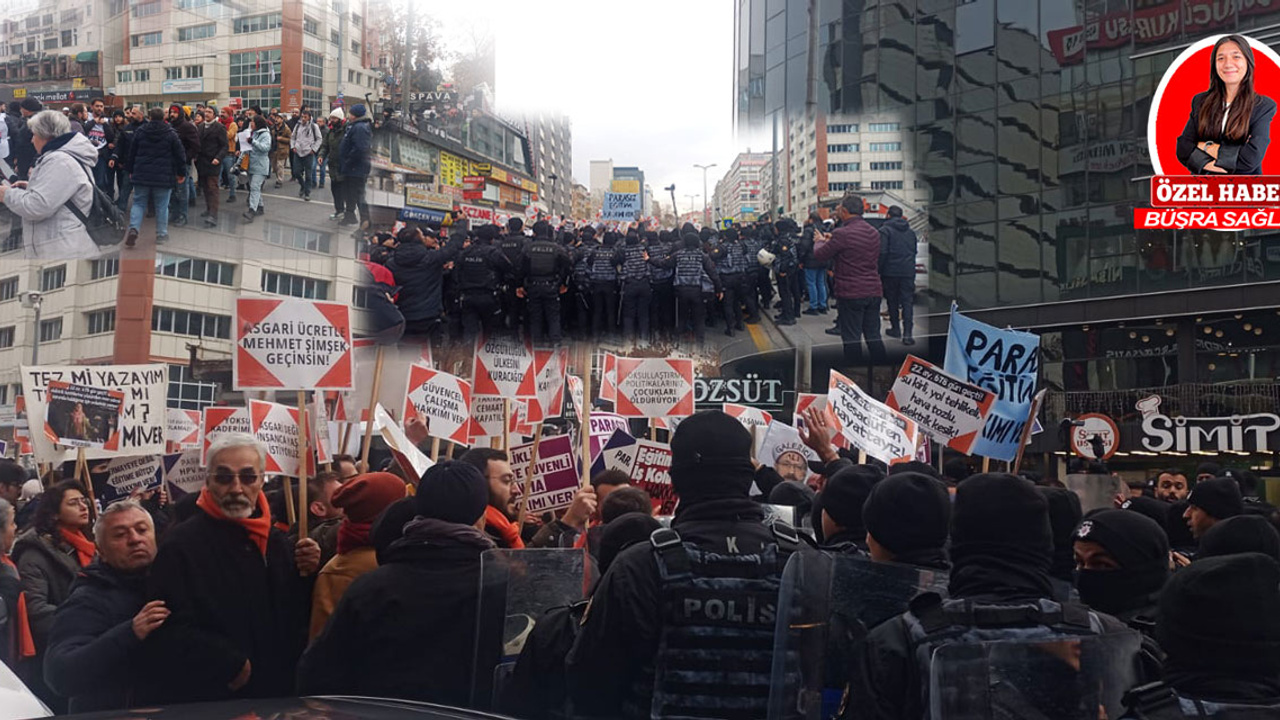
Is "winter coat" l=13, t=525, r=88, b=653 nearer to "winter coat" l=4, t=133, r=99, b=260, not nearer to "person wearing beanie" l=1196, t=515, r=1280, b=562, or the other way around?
"person wearing beanie" l=1196, t=515, r=1280, b=562

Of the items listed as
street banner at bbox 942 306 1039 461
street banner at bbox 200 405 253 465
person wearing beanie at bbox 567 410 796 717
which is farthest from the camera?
street banner at bbox 200 405 253 465

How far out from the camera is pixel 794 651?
296 centimetres

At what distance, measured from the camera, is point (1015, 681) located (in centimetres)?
239

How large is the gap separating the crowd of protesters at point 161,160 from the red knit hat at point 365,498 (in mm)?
9172

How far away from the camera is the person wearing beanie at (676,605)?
3.42m

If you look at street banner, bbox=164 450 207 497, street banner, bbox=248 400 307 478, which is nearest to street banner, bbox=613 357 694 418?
street banner, bbox=248 400 307 478

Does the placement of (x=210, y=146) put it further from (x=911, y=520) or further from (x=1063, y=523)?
(x=911, y=520)

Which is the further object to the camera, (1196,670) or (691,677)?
(691,677)

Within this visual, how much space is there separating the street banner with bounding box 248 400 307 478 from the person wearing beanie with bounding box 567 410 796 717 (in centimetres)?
473

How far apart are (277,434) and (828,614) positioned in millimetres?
6249

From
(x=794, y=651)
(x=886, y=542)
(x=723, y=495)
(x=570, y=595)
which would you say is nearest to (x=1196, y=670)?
(x=794, y=651)

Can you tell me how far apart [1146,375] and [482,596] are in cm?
2756

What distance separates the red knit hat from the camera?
15.2ft

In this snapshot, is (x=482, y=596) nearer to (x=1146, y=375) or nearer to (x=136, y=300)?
(x=136, y=300)
